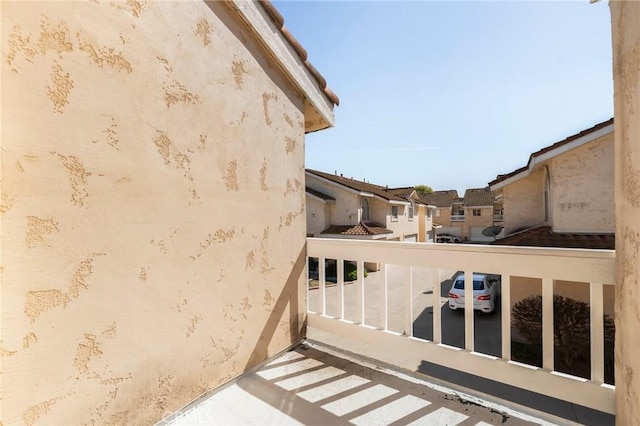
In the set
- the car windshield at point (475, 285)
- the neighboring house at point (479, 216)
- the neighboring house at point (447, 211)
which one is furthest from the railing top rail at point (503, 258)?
the neighboring house at point (479, 216)

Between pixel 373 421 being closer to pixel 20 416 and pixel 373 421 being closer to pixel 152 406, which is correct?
pixel 152 406

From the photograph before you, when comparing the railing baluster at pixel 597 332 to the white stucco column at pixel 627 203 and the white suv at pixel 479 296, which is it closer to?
the white stucco column at pixel 627 203

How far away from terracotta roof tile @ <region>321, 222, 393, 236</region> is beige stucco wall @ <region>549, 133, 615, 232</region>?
976 centimetres

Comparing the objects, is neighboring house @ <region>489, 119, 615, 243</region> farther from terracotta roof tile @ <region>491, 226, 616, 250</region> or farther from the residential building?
the residential building

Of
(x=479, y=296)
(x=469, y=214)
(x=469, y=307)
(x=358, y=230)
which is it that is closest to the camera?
(x=469, y=307)

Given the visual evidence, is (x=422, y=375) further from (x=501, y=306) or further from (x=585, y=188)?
(x=585, y=188)

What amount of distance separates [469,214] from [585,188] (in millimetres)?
28472


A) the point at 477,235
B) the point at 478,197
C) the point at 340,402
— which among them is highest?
the point at 478,197

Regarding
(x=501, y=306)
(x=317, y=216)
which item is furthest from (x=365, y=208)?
(x=501, y=306)

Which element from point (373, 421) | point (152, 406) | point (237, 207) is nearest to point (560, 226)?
point (373, 421)

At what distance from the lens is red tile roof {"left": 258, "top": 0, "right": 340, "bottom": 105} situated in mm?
2793

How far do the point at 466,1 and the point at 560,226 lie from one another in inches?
296

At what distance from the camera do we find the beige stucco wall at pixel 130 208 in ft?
4.60

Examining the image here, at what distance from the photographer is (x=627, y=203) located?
61.8 inches
